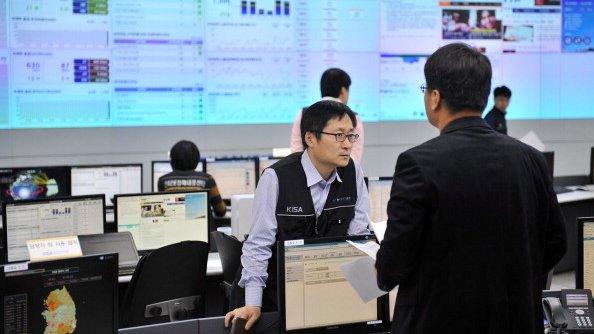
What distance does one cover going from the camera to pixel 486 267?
2051 mm

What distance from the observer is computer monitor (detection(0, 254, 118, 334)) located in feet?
7.94

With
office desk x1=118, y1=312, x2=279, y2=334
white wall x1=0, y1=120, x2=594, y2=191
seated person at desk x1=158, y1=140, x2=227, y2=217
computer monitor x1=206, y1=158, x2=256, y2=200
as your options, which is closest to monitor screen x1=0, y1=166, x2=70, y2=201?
seated person at desk x1=158, y1=140, x2=227, y2=217

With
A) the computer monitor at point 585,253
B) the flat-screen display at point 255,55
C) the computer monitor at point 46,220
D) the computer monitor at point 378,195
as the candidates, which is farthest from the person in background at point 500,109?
the computer monitor at point 585,253

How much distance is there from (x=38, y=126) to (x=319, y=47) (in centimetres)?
288

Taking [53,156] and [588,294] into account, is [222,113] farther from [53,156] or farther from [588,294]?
[588,294]

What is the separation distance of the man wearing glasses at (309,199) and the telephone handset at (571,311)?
0.74 meters

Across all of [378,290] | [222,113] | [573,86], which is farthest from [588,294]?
[573,86]

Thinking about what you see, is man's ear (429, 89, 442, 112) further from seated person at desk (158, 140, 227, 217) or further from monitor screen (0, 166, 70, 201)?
monitor screen (0, 166, 70, 201)

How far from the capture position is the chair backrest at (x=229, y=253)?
3675 mm

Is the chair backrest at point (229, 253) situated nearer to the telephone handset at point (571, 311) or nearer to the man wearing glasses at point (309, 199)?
the man wearing glasses at point (309, 199)

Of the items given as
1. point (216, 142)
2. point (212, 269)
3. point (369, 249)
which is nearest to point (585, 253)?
point (369, 249)

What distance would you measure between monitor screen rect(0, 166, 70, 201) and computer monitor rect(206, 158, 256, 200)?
1.22m

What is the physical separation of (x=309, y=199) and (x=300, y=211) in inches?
2.4

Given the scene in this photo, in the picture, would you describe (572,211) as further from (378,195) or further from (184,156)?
(184,156)
